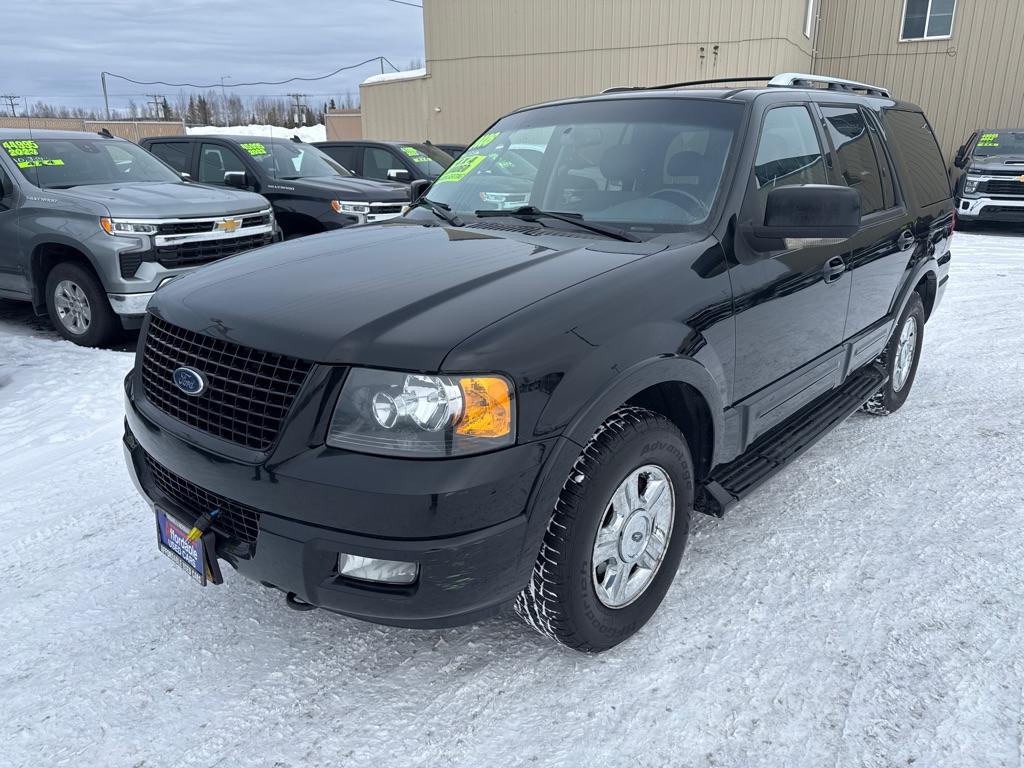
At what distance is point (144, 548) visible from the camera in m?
3.25

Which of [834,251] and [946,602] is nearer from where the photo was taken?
[946,602]

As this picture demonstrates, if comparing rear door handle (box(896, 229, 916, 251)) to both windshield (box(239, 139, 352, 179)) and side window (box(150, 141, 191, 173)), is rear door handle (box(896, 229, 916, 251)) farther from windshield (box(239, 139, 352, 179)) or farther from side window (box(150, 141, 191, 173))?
side window (box(150, 141, 191, 173))

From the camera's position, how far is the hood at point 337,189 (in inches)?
360

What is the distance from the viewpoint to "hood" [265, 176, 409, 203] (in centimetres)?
915

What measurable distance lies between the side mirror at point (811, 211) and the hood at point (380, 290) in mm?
459

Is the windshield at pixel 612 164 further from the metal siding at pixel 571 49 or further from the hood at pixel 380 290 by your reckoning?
the metal siding at pixel 571 49

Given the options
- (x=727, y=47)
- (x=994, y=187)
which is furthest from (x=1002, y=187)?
(x=727, y=47)

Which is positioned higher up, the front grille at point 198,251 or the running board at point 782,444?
A: the front grille at point 198,251

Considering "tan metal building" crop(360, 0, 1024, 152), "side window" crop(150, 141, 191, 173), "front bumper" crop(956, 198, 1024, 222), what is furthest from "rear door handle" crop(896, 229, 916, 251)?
"tan metal building" crop(360, 0, 1024, 152)

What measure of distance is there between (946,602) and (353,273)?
8.15ft

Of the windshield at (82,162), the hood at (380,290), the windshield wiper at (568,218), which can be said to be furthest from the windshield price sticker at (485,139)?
the windshield at (82,162)

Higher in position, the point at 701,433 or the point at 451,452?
the point at 451,452

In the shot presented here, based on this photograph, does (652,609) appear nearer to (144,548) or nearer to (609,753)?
(609,753)

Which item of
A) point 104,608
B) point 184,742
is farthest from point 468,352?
point 104,608
